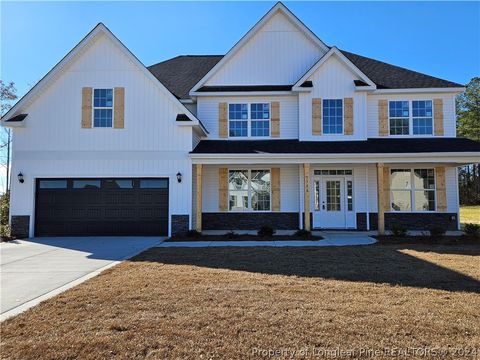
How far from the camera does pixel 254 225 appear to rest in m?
15.0

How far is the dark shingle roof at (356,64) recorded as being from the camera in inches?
597

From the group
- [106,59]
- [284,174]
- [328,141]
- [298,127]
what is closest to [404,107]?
[328,141]

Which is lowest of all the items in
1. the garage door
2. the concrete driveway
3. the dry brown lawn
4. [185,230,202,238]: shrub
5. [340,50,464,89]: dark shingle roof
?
the concrete driveway

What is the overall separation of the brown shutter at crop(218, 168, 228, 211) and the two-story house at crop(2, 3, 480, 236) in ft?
0.18

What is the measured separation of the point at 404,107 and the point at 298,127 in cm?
485

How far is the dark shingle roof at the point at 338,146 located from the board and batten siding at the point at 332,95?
1.26 ft

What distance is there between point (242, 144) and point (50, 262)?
28.3 ft

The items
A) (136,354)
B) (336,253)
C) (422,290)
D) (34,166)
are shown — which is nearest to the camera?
(136,354)

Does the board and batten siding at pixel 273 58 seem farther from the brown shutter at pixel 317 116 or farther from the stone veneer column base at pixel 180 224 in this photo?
the stone veneer column base at pixel 180 224

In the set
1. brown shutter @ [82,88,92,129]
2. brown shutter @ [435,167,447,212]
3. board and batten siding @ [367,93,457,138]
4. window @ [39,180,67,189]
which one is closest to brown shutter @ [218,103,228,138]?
→ brown shutter @ [82,88,92,129]

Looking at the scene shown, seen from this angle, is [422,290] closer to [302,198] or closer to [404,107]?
[302,198]

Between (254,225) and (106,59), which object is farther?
(254,225)

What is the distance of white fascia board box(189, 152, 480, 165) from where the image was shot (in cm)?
1280

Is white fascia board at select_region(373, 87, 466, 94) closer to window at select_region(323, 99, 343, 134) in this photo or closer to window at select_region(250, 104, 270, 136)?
window at select_region(323, 99, 343, 134)
